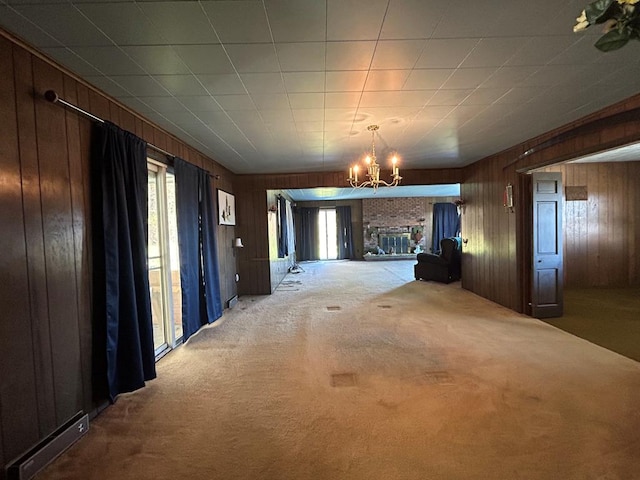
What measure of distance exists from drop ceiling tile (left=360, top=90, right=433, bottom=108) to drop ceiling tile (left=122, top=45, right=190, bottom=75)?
1.44 m

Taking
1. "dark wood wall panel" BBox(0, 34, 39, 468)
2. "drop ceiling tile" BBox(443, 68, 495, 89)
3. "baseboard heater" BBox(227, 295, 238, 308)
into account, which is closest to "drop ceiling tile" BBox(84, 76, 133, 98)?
"dark wood wall panel" BBox(0, 34, 39, 468)

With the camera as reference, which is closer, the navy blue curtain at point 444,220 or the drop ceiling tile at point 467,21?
the drop ceiling tile at point 467,21

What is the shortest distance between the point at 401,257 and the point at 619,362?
32.5 ft

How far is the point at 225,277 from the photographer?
5.41 m

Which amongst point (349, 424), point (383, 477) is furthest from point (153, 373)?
point (383, 477)

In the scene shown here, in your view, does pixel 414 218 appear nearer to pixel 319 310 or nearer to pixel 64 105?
pixel 319 310

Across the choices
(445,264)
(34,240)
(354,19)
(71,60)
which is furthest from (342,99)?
(445,264)

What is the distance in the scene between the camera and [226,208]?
5.50 m

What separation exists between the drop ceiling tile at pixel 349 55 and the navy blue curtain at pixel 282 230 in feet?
20.6

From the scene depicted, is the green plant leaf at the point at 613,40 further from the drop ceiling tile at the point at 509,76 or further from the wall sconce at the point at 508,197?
the wall sconce at the point at 508,197

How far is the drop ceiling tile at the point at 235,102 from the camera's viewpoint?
267 centimetres

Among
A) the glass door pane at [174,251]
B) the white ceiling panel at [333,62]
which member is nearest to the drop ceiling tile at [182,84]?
the white ceiling panel at [333,62]

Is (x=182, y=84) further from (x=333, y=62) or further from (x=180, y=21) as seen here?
(x=333, y=62)

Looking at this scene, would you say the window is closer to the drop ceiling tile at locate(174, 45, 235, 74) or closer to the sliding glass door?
the drop ceiling tile at locate(174, 45, 235, 74)
